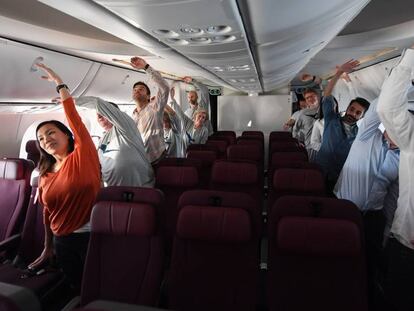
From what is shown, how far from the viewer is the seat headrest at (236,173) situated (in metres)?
3.13

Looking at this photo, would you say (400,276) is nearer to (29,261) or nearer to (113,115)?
(113,115)

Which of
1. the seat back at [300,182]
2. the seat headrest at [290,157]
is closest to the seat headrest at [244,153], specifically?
the seat headrest at [290,157]

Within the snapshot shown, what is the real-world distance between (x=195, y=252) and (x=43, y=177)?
120cm

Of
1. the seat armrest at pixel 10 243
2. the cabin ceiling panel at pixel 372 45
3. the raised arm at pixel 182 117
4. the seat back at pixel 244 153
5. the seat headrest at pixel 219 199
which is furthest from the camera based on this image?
the raised arm at pixel 182 117

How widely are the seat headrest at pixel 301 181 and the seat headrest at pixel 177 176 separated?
78 centimetres

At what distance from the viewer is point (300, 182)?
2795 mm

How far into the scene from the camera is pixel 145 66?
3.49m

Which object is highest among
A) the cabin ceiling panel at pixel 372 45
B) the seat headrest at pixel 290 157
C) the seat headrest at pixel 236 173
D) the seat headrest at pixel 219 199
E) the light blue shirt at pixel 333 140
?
the cabin ceiling panel at pixel 372 45

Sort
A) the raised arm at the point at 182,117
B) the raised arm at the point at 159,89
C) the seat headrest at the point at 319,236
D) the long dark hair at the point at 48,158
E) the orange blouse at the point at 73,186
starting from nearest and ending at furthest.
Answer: the seat headrest at the point at 319,236 → the orange blouse at the point at 73,186 → the long dark hair at the point at 48,158 → the raised arm at the point at 159,89 → the raised arm at the point at 182,117

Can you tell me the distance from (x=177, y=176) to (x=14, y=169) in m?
1.49

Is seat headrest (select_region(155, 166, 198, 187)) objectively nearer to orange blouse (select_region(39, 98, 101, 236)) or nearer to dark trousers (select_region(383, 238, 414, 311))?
orange blouse (select_region(39, 98, 101, 236))

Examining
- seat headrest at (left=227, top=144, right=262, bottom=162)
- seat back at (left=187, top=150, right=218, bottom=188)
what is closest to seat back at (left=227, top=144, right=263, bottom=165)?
seat headrest at (left=227, top=144, right=262, bottom=162)

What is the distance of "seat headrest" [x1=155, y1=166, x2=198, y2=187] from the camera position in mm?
3084

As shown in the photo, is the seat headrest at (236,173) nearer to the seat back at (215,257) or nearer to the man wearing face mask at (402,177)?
the seat back at (215,257)
